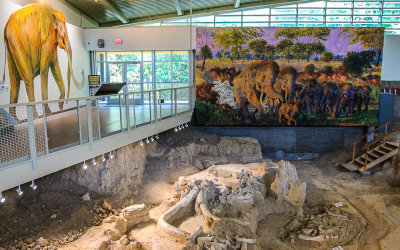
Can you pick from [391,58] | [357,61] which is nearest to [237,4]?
[357,61]

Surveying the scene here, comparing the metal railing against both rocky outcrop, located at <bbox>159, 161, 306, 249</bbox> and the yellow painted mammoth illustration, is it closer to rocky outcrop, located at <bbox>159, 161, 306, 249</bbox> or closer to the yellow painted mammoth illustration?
rocky outcrop, located at <bbox>159, 161, 306, 249</bbox>

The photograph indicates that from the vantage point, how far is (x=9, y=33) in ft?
35.6

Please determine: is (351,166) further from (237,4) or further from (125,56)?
(125,56)

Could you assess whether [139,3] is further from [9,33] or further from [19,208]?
[19,208]

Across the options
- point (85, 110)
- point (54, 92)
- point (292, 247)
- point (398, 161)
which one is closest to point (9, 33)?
point (54, 92)

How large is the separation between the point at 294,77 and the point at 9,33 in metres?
12.7

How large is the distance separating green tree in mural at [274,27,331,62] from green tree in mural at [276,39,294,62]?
19 cm

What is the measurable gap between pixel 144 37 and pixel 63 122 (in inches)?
355

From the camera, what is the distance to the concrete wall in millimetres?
17719

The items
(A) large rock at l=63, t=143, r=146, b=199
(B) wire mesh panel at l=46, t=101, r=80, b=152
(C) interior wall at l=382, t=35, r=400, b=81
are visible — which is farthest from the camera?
(C) interior wall at l=382, t=35, r=400, b=81

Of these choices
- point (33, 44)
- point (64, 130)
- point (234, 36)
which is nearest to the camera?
point (64, 130)

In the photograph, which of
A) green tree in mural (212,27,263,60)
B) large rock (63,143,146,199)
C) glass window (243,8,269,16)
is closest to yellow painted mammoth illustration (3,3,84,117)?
large rock (63,143,146,199)

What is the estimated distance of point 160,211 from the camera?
35.0ft

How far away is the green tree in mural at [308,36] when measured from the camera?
Result: 16.6 metres
